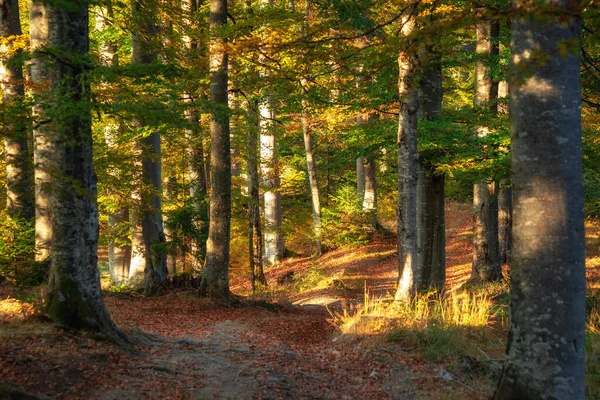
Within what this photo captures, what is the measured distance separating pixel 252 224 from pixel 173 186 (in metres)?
3.24


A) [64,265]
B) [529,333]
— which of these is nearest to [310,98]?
[64,265]

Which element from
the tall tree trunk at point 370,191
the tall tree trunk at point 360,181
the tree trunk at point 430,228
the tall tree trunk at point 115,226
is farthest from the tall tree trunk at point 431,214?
the tall tree trunk at point 360,181

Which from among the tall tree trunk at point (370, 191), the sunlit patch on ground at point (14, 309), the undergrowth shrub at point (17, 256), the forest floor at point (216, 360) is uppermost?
the tall tree trunk at point (370, 191)

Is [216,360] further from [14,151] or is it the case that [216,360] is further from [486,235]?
[486,235]

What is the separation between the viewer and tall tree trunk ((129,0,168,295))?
1232 cm

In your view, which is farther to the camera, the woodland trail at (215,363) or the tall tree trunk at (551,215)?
the woodland trail at (215,363)

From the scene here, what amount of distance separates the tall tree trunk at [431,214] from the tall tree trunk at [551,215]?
7.16 metres

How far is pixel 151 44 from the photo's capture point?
11.7 metres

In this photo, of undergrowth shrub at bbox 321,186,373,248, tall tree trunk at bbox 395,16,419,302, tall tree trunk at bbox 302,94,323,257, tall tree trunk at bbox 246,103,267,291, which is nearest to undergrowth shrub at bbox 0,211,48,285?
tall tree trunk at bbox 246,103,267,291

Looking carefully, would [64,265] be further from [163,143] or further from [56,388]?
[163,143]

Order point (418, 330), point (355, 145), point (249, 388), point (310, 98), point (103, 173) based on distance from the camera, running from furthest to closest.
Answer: point (355, 145) < point (103, 173) < point (310, 98) < point (418, 330) < point (249, 388)

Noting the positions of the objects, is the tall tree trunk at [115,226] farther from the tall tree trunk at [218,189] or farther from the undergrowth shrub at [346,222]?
the undergrowth shrub at [346,222]

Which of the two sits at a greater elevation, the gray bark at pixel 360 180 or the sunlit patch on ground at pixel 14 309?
the gray bark at pixel 360 180

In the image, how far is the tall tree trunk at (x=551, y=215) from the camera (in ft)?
13.8
